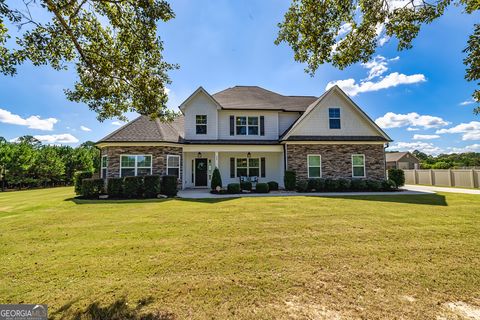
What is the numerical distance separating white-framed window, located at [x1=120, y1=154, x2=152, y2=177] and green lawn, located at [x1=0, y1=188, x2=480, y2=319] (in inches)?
287

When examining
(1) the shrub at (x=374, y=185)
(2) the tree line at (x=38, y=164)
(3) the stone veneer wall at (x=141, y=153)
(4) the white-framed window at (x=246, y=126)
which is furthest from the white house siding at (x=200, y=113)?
(2) the tree line at (x=38, y=164)

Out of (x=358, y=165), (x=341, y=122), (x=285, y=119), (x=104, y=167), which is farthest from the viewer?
(x=285, y=119)

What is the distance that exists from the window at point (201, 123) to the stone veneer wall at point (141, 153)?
2.76 m

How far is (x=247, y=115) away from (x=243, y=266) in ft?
48.2

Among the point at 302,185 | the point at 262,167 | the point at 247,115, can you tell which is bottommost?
the point at 302,185

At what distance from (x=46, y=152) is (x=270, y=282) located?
31830mm

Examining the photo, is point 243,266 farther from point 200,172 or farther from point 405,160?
point 405,160

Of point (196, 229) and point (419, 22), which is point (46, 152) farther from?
point (419, 22)

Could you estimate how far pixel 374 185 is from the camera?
15.2 meters

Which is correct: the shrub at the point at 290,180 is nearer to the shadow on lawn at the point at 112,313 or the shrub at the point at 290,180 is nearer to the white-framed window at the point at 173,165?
the white-framed window at the point at 173,165

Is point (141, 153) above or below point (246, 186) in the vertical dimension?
above

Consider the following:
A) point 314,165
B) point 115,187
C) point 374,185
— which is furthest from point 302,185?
point 115,187

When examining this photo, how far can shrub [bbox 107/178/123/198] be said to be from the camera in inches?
489

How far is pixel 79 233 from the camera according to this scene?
5992 millimetres
